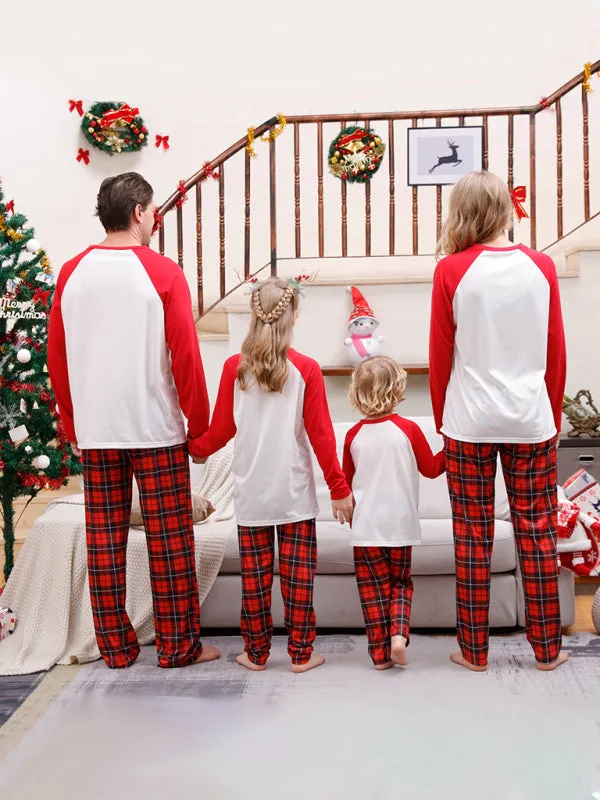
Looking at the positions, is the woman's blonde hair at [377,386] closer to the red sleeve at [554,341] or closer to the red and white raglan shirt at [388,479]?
the red and white raglan shirt at [388,479]

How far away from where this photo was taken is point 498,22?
20.2 ft

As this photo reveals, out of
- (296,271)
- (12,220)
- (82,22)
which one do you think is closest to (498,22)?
(296,271)

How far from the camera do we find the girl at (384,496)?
102 inches

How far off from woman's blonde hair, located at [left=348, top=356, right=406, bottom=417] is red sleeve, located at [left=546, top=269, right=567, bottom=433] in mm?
417

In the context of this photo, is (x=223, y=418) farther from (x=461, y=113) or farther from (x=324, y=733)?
(x=461, y=113)

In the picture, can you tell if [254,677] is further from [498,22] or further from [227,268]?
[498,22]

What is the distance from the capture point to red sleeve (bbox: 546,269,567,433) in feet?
8.02

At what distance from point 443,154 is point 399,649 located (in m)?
3.17

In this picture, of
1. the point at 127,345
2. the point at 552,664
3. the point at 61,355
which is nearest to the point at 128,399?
the point at 127,345

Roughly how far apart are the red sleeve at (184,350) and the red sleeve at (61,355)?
11.6 inches

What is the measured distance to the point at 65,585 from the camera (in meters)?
2.88

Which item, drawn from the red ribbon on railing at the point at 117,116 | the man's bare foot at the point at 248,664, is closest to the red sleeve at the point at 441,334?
the man's bare foot at the point at 248,664

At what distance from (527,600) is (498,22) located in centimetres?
490

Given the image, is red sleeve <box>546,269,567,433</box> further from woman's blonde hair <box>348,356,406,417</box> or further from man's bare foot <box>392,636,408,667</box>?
man's bare foot <box>392,636,408,667</box>
